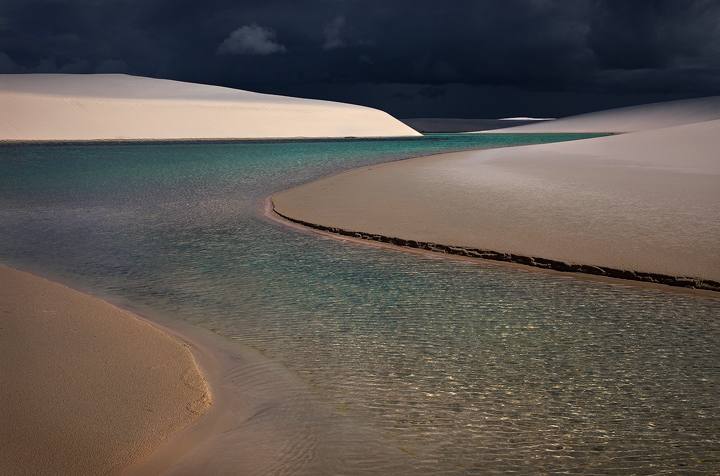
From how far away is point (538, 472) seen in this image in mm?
1903

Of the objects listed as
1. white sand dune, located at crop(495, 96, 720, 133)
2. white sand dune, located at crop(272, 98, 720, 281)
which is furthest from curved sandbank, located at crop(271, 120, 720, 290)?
white sand dune, located at crop(495, 96, 720, 133)

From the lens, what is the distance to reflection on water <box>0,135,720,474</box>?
2088mm

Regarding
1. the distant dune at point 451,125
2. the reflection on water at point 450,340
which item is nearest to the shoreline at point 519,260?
the reflection on water at point 450,340

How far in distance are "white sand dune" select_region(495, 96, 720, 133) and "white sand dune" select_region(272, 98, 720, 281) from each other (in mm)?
63067

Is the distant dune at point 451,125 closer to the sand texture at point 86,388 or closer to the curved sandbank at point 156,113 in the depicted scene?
the curved sandbank at point 156,113

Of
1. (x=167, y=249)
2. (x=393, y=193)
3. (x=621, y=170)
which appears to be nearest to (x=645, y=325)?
(x=167, y=249)

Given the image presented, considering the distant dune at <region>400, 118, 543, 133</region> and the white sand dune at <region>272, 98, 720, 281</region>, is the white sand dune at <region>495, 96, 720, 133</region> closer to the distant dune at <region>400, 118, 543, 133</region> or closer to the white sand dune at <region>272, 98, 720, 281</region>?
the distant dune at <region>400, 118, 543, 133</region>

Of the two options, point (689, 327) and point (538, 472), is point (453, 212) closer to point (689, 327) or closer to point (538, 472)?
point (689, 327)

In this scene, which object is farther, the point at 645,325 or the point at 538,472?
the point at 645,325

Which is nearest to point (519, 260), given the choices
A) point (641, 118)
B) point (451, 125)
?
point (641, 118)

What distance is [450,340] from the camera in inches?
122

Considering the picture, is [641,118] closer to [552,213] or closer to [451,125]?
[451,125]

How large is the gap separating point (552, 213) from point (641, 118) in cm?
7675

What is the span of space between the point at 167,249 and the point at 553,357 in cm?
393
